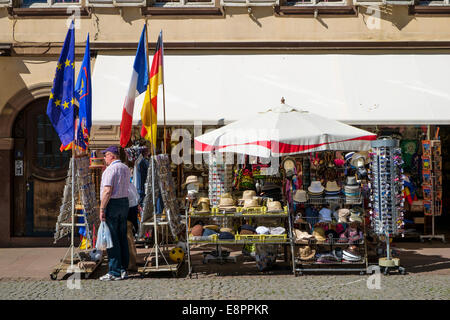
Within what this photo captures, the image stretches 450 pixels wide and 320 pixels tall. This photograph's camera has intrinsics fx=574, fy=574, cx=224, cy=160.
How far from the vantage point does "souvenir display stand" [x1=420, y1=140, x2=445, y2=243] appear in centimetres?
1134

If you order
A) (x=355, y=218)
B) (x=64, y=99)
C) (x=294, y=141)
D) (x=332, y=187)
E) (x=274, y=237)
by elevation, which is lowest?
(x=274, y=237)

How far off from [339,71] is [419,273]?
4529 mm

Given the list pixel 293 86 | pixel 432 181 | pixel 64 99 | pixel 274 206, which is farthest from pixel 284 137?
pixel 432 181

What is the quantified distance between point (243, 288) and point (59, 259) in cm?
390

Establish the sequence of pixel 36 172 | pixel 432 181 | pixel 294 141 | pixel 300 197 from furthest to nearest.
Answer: pixel 36 172 < pixel 432 181 < pixel 300 197 < pixel 294 141

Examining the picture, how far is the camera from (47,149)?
1171 centimetres

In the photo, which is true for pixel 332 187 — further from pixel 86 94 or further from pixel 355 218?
pixel 86 94

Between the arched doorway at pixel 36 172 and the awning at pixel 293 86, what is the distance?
1.56 metres

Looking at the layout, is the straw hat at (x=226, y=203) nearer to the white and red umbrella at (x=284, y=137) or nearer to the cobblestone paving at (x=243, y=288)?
the white and red umbrella at (x=284, y=137)

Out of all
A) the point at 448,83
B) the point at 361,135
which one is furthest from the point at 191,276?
the point at 448,83

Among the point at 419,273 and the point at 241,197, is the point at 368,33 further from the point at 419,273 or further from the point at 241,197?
the point at 419,273

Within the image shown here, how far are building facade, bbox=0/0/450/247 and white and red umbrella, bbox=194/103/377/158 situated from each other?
317 cm

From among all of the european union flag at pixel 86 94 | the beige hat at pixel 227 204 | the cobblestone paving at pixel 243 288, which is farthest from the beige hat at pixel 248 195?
the european union flag at pixel 86 94

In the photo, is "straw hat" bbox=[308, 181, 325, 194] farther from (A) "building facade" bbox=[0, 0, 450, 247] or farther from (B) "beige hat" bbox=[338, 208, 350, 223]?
(A) "building facade" bbox=[0, 0, 450, 247]
